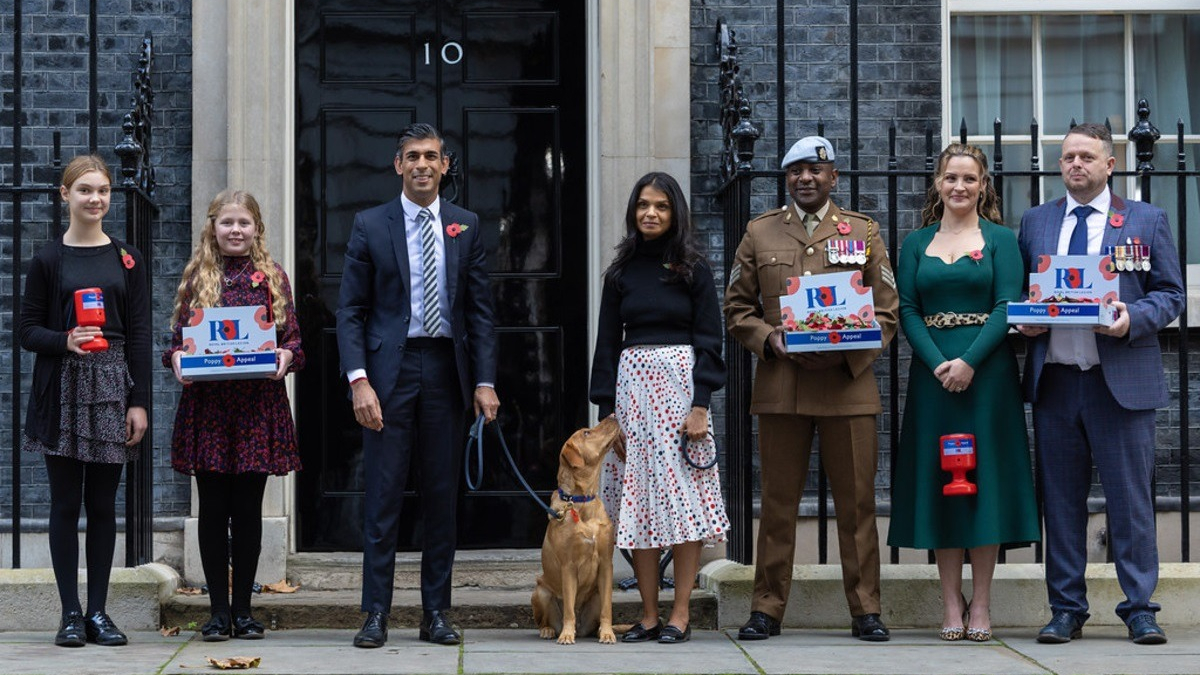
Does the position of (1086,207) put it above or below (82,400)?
above

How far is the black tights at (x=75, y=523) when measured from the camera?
6.50m

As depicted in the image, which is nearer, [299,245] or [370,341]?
[370,341]

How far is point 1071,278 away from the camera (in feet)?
21.2

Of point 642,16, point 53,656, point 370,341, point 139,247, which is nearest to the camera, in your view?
point 53,656

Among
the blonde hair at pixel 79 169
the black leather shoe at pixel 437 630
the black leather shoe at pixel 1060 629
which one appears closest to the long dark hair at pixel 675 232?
the black leather shoe at pixel 437 630

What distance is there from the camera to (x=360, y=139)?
329 inches

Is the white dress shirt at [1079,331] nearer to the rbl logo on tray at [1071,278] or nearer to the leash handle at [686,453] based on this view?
the rbl logo on tray at [1071,278]

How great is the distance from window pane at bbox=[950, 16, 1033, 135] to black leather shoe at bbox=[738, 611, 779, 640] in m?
3.03

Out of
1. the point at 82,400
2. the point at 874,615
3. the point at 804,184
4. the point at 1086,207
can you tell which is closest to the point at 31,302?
the point at 82,400

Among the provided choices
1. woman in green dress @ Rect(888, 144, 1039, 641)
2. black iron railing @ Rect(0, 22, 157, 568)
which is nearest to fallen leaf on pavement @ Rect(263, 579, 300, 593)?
black iron railing @ Rect(0, 22, 157, 568)

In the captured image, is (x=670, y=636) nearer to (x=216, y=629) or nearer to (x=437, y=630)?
(x=437, y=630)

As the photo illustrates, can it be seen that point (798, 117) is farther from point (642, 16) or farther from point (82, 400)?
point (82, 400)

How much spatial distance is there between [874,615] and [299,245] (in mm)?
3407

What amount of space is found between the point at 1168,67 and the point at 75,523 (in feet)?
19.0
